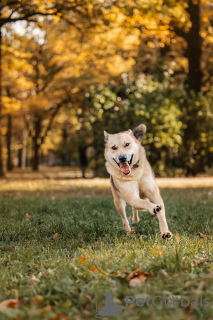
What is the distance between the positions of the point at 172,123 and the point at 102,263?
564 inches

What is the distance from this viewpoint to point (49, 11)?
14438 mm

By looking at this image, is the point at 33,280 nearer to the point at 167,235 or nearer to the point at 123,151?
the point at 167,235

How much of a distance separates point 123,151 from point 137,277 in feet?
6.19

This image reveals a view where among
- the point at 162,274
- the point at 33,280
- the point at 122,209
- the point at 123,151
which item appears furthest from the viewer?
the point at 122,209

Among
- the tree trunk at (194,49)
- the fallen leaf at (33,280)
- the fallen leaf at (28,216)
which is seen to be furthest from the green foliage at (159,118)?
the fallen leaf at (33,280)

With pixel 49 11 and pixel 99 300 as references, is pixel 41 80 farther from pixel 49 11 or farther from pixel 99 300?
pixel 99 300

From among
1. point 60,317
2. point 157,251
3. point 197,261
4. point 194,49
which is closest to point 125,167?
point 157,251

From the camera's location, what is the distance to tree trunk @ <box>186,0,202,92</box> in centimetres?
1880

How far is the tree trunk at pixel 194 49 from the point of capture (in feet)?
61.7

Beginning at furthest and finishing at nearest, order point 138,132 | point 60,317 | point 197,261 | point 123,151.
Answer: point 138,132
point 123,151
point 197,261
point 60,317

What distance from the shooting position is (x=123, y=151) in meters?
4.92

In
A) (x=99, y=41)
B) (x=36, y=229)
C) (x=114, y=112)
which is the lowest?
(x=36, y=229)

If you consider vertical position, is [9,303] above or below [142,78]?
below

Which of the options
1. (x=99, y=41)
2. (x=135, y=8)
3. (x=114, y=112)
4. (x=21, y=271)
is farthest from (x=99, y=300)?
(x=99, y=41)
